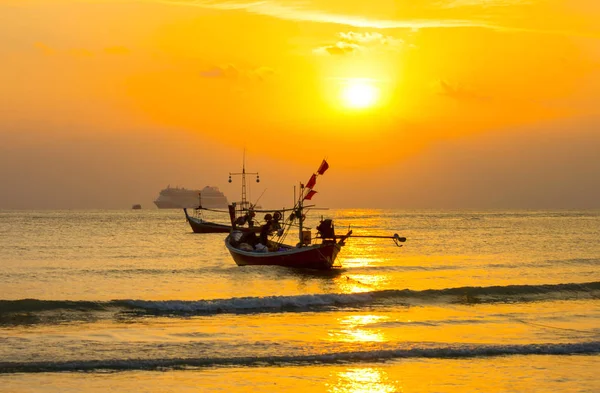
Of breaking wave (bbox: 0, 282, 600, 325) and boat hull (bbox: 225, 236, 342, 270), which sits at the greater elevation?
boat hull (bbox: 225, 236, 342, 270)

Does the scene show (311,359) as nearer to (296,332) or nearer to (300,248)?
(296,332)

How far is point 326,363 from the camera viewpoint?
17.0m

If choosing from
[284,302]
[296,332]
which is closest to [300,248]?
[284,302]

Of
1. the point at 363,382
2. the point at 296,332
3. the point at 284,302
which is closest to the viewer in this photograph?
the point at 363,382

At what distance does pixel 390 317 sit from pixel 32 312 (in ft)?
34.6

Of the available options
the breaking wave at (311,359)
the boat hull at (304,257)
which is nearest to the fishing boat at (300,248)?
the boat hull at (304,257)

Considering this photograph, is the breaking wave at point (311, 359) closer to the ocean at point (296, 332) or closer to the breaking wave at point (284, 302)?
the ocean at point (296, 332)

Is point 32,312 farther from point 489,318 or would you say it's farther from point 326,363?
point 489,318

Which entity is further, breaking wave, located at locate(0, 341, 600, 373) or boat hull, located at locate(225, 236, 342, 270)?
boat hull, located at locate(225, 236, 342, 270)

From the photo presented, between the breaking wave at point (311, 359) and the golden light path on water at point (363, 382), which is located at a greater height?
the breaking wave at point (311, 359)

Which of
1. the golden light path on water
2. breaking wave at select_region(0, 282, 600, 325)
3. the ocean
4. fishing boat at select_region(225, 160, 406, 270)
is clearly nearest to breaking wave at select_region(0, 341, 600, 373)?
the ocean

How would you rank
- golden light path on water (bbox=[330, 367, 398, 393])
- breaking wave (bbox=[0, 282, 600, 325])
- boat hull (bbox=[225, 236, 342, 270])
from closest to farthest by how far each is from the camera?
golden light path on water (bbox=[330, 367, 398, 393])
breaking wave (bbox=[0, 282, 600, 325])
boat hull (bbox=[225, 236, 342, 270])

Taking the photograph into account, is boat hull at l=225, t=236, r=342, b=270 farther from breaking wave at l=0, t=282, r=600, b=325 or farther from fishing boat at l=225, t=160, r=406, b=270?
breaking wave at l=0, t=282, r=600, b=325

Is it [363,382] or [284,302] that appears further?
[284,302]
